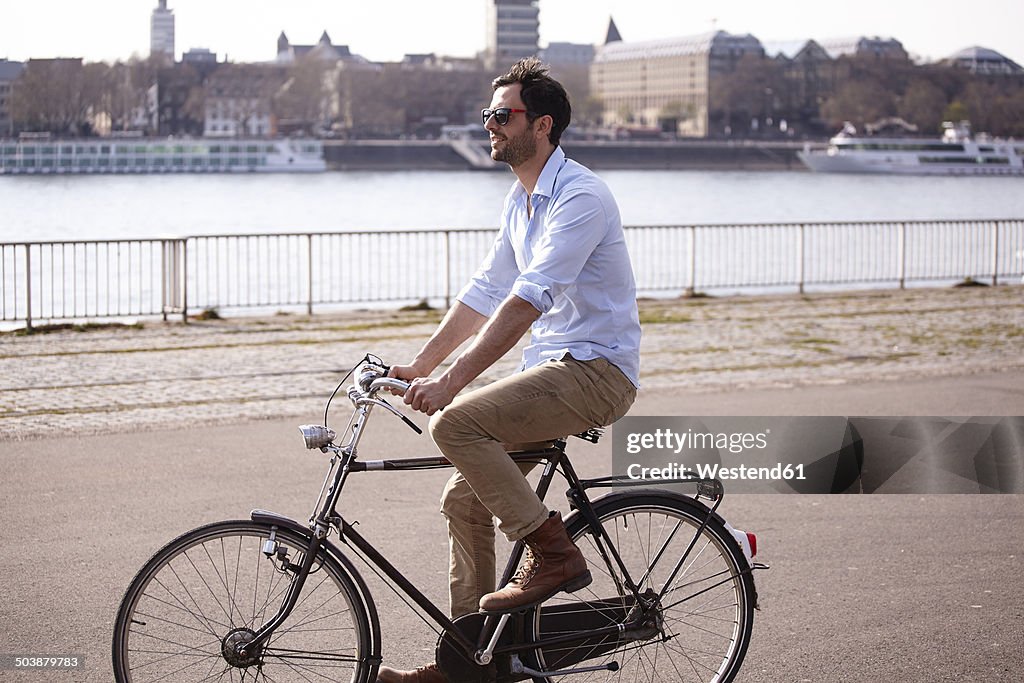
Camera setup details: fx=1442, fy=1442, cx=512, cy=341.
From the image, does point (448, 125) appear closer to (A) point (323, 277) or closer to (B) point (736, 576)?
(A) point (323, 277)

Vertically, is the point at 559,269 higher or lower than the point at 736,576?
higher

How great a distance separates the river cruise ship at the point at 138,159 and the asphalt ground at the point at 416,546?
318 ft

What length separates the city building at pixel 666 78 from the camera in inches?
6658

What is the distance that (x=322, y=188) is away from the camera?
90.0m

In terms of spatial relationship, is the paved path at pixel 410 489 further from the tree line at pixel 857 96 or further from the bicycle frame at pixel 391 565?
the tree line at pixel 857 96

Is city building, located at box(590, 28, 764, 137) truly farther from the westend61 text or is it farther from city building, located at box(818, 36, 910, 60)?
the westend61 text

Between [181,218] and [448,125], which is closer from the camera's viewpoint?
[181,218]

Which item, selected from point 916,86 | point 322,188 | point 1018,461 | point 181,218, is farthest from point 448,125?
point 1018,461

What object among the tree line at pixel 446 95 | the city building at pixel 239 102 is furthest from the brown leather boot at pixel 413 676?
the city building at pixel 239 102

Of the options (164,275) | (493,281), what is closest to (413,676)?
(493,281)

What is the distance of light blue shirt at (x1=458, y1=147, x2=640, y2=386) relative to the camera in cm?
360

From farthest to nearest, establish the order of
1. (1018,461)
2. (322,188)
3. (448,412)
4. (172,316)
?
1. (322,188)
2. (172,316)
3. (1018,461)
4. (448,412)

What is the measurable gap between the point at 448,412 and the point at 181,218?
57.2 meters

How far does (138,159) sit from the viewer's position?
338ft
